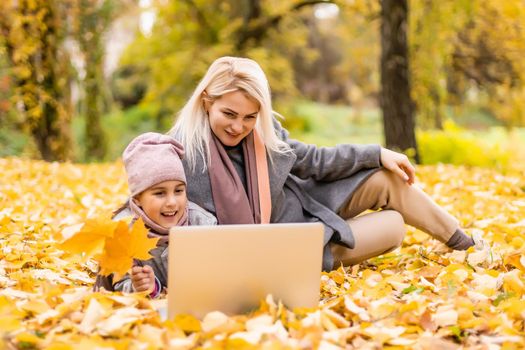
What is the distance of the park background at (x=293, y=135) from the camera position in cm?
182

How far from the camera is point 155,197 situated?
2.26m

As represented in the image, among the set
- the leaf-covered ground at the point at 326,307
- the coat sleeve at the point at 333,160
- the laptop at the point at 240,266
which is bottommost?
the leaf-covered ground at the point at 326,307

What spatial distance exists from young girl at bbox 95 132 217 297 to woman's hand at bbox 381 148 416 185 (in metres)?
0.95

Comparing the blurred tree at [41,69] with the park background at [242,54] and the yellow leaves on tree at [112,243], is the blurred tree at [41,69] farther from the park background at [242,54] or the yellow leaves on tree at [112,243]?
the yellow leaves on tree at [112,243]

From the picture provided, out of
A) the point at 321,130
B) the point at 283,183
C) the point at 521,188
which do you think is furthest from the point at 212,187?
the point at 321,130

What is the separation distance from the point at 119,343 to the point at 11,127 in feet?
25.1

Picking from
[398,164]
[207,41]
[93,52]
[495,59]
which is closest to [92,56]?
[93,52]

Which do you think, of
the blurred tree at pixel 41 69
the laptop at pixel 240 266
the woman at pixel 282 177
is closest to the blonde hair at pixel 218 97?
the woman at pixel 282 177

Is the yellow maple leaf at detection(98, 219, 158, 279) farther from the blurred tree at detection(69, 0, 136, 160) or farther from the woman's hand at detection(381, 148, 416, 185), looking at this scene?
the blurred tree at detection(69, 0, 136, 160)

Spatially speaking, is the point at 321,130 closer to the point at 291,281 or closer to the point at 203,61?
the point at 203,61

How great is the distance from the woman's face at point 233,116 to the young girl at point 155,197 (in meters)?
0.30

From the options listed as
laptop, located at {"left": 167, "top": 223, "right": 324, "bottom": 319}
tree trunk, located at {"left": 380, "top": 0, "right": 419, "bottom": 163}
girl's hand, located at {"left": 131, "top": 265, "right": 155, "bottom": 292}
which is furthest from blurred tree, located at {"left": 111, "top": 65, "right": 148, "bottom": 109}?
laptop, located at {"left": 167, "top": 223, "right": 324, "bottom": 319}

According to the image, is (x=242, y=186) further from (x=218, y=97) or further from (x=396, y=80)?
(x=396, y=80)

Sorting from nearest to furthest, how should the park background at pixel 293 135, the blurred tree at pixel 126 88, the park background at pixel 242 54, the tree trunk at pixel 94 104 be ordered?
the park background at pixel 293 135 < the park background at pixel 242 54 < the tree trunk at pixel 94 104 < the blurred tree at pixel 126 88
